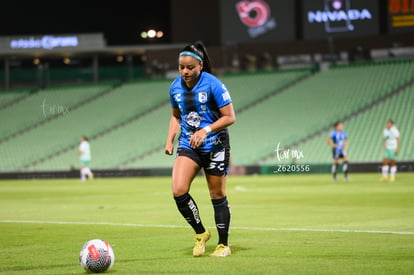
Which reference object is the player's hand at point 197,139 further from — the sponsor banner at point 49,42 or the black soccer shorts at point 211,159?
the sponsor banner at point 49,42

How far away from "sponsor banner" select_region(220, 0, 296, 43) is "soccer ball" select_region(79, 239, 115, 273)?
46.1 meters

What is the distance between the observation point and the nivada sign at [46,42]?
59.4 meters

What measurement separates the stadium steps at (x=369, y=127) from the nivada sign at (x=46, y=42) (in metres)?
20.8

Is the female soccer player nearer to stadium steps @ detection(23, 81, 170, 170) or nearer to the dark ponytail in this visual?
the dark ponytail

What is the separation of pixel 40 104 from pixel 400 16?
25.6 metres

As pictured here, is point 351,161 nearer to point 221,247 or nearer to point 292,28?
point 292,28

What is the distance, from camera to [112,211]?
1903 centimetres

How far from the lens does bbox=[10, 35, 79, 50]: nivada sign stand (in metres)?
59.4

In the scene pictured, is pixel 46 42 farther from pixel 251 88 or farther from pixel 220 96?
pixel 220 96

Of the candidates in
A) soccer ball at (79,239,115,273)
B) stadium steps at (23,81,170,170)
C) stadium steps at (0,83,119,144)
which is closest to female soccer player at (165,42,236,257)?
soccer ball at (79,239,115,273)

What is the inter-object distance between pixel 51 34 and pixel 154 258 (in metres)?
52.2

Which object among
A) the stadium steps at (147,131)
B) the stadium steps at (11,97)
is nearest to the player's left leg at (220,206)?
the stadium steps at (147,131)

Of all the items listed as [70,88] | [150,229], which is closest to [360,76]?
[70,88]

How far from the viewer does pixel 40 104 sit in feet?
194
